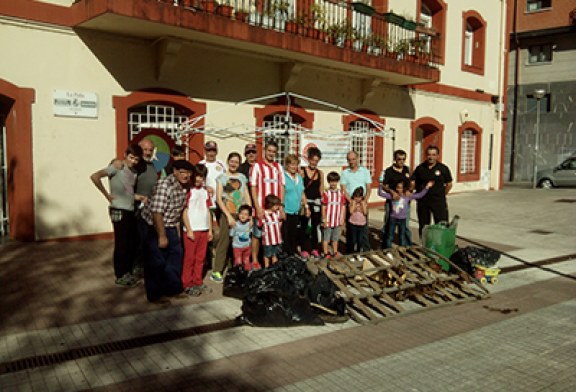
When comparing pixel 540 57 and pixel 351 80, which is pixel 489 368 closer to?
pixel 351 80

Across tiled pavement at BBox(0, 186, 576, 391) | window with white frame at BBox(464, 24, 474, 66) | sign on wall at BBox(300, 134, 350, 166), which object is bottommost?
tiled pavement at BBox(0, 186, 576, 391)

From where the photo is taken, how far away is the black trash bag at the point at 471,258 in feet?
24.3

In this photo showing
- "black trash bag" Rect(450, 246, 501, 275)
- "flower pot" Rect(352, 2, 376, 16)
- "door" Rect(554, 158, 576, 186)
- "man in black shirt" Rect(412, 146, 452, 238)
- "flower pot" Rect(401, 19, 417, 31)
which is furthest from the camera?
"door" Rect(554, 158, 576, 186)

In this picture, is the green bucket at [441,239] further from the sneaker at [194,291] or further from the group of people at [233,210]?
the sneaker at [194,291]

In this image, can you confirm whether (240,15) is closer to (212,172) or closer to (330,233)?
(212,172)

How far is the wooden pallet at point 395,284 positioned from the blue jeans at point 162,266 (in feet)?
5.79

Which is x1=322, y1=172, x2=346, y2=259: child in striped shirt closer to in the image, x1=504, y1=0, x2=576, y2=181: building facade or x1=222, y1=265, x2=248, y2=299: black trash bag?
x1=222, y1=265, x2=248, y2=299: black trash bag

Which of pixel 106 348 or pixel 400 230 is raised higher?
pixel 400 230

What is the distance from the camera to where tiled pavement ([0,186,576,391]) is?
416cm

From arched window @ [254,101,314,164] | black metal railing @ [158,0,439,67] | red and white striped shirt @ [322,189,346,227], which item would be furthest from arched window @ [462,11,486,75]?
red and white striped shirt @ [322,189,346,227]

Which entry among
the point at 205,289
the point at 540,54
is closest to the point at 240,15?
the point at 205,289

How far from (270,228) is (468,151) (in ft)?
51.2

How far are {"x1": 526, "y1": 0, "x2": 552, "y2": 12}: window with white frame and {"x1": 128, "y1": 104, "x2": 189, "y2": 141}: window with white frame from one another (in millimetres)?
25107

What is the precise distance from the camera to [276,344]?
498cm
